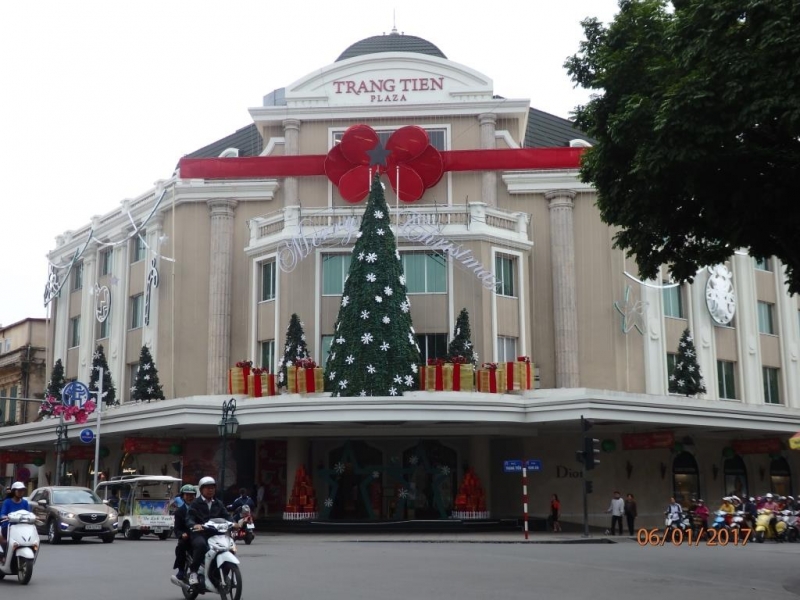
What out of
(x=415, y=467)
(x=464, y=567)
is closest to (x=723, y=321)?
(x=415, y=467)

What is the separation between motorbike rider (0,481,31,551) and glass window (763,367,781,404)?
1357 inches

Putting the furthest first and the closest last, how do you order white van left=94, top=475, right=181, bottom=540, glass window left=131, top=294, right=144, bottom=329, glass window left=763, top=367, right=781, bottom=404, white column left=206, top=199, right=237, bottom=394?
1. glass window left=131, top=294, right=144, bottom=329
2. glass window left=763, top=367, right=781, bottom=404
3. white column left=206, top=199, right=237, bottom=394
4. white van left=94, top=475, right=181, bottom=540

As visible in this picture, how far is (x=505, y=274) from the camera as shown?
126 feet

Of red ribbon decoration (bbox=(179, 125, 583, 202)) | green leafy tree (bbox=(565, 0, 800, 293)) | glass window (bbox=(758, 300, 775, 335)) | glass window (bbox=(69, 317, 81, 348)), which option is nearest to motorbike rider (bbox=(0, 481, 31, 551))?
green leafy tree (bbox=(565, 0, 800, 293))

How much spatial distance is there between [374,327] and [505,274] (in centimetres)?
719

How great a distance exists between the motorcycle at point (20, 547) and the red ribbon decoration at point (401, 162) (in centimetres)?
2505

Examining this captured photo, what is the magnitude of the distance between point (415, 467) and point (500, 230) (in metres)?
9.31

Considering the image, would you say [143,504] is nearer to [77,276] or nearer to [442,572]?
[442,572]

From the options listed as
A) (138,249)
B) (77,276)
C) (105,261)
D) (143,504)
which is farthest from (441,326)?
(77,276)

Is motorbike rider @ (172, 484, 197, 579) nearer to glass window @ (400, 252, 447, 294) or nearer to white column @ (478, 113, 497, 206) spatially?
glass window @ (400, 252, 447, 294)

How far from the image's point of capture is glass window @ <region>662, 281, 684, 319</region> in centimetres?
4062

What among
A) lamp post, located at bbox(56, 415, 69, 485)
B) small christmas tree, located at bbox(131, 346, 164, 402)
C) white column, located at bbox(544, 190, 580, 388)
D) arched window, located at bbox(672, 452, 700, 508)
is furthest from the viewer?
small christmas tree, located at bbox(131, 346, 164, 402)

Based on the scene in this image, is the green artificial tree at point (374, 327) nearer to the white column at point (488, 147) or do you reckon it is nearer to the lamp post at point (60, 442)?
the white column at point (488, 147)

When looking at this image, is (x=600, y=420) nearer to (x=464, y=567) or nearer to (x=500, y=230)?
(x=500, y=230)
